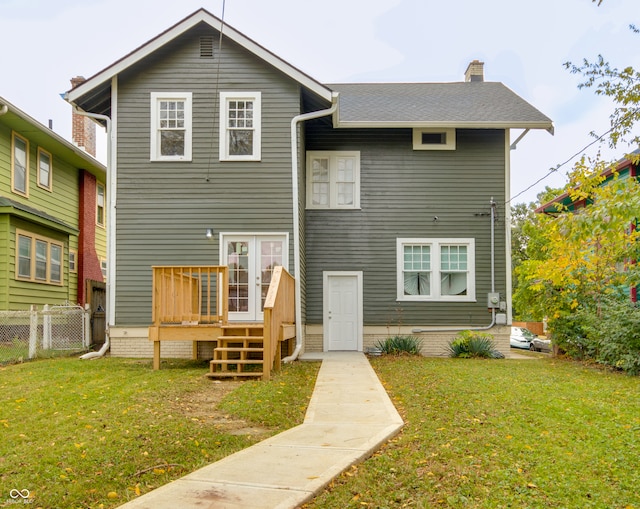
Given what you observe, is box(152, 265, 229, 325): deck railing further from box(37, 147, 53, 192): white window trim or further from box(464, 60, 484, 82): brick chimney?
box(464, 60, 484, 82): brick chimney

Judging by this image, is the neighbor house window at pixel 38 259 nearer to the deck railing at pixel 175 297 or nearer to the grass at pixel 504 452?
the deck railing at pixel 175 297

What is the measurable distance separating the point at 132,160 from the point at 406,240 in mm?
6257

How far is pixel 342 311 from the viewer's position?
13609mm

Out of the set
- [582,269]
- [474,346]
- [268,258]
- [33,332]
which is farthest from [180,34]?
[582,269]

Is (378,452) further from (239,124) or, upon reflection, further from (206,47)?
(206,47)

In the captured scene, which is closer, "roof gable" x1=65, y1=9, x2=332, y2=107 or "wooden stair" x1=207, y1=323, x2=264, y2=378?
"wooden stair" x1=207, y1=323, x2=264, y2=378

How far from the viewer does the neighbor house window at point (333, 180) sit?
45.1 feet

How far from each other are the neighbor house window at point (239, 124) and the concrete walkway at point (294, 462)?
6.11 meters

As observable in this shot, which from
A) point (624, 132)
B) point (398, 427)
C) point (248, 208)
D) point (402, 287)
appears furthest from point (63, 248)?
point (624, 132)

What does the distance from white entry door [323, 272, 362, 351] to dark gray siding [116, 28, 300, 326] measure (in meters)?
2.40

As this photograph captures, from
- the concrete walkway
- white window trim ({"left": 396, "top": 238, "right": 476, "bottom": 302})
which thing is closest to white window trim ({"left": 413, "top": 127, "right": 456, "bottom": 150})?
white window trim ({"left": 396, "top": 238, "right": 476, "bottom": 302})

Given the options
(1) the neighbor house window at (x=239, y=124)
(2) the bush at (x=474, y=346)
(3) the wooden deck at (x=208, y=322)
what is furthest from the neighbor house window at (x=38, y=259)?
(2) the bush at (x=474, y=346)

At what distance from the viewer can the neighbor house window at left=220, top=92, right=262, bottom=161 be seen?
1173cm

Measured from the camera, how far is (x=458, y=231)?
44.7 feet
